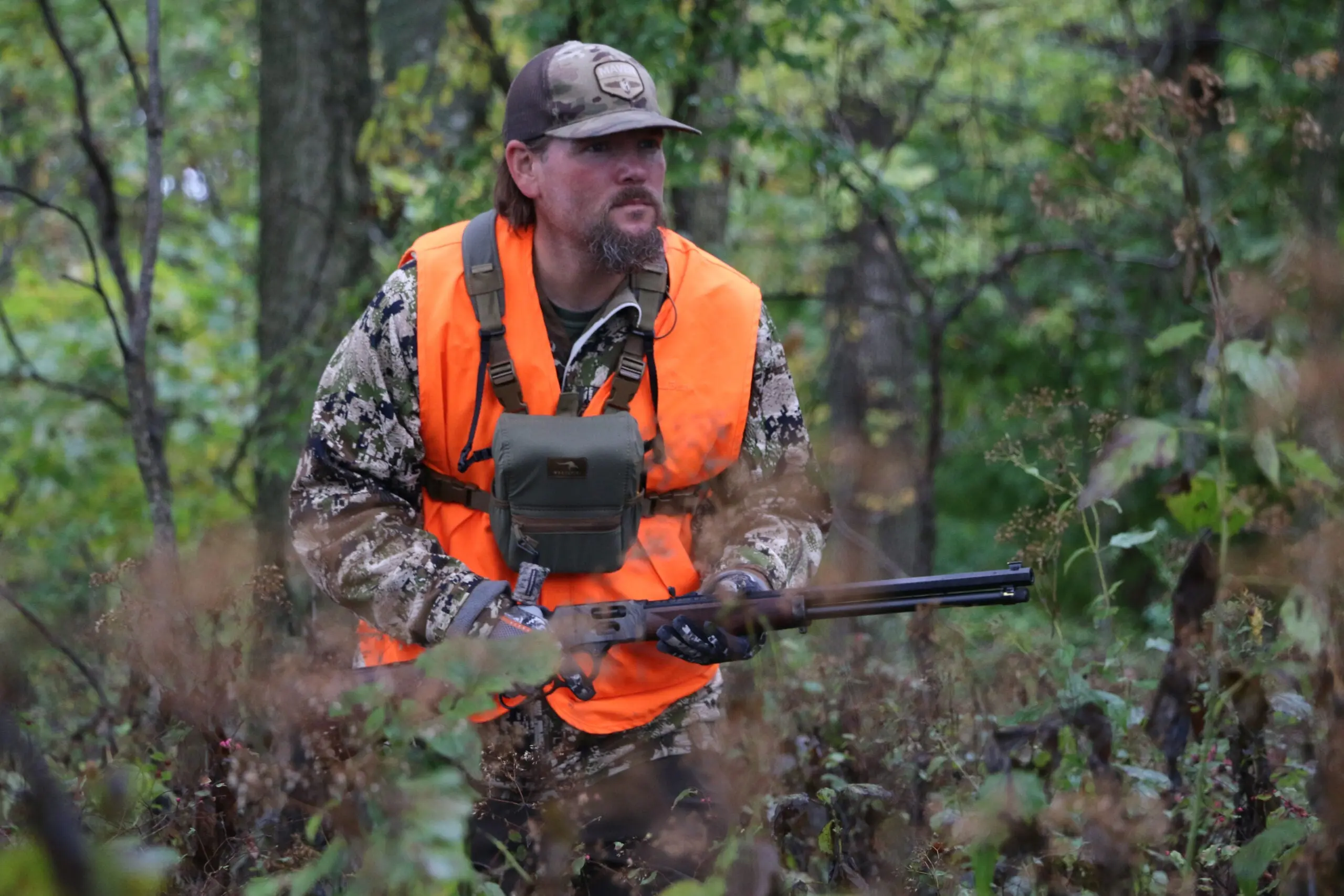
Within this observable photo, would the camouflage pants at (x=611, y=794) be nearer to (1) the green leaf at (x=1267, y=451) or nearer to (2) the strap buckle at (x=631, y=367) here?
(2) the strap buckle at (x=631, y=367)

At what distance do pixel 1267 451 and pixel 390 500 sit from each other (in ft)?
→ 6.88

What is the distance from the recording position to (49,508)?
10.9 metres

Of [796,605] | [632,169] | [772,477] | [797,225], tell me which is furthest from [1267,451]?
[797,225]

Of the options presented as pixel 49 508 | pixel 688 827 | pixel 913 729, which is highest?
pixel 688 827

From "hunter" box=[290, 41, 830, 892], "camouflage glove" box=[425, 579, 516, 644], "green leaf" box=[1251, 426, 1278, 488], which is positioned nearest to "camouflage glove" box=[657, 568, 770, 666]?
"hunter" box=[290, 41, 830, 892]

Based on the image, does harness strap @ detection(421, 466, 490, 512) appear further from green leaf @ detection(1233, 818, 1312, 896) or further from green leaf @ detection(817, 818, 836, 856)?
green leaf @ detection(1233, 818, 1312, 896)

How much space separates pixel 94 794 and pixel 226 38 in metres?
11.6

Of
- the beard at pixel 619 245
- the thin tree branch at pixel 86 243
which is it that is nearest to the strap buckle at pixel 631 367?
the beard at pixel 619 245

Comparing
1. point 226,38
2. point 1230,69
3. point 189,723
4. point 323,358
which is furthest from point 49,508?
point 1230,69

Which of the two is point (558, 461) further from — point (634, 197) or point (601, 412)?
point (634, 197)

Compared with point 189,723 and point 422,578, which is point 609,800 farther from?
point 189,723

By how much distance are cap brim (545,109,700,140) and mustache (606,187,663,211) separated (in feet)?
0.51

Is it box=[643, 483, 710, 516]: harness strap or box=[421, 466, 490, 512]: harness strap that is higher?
box=[421, 466, 490, 512]: harness strap

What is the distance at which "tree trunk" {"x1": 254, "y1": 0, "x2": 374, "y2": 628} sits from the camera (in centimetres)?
689
